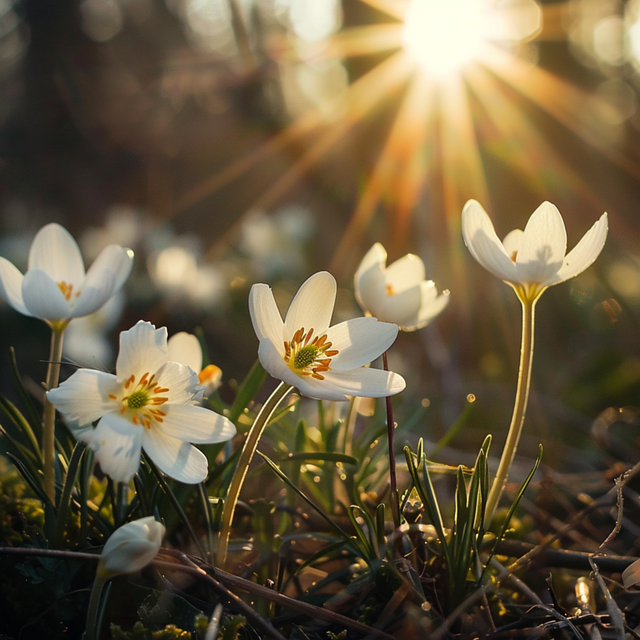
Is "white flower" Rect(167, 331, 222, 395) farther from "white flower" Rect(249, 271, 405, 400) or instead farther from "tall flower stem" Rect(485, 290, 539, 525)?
"tall flower stem" Rect(485, 290, 539, 525)

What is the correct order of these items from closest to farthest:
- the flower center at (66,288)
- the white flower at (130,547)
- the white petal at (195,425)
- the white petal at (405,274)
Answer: the white flower at (130,547), the white petal at (195,425), the flower center at (66,288), the white petal at (405,274)

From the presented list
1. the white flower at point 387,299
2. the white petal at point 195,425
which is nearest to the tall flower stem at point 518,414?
the white flower at point 387,299

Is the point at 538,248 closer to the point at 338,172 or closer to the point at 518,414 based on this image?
the point at 518,414

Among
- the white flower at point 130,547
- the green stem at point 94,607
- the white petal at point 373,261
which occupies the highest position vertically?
the white petal at point 373,261

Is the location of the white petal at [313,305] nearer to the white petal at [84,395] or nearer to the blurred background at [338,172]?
the white petal at [84,395]

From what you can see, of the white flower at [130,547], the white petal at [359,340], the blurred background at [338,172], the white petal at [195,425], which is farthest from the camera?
the blurred background at [338,172]

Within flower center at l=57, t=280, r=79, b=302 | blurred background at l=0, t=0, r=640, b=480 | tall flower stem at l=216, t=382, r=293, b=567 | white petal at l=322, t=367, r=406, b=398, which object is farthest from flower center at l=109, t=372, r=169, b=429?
blurred background at l=0, t=0, r=640, b=480

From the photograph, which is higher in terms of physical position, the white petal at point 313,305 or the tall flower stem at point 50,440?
the white petal at point 313,305

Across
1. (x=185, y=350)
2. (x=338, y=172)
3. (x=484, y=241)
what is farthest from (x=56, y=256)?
(x=338, y=172)
